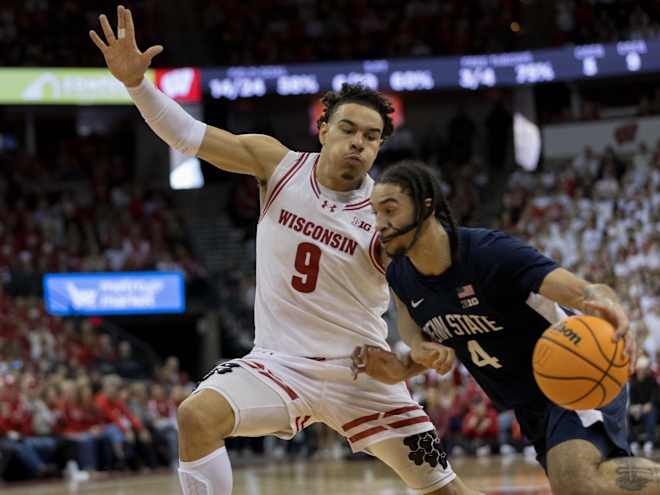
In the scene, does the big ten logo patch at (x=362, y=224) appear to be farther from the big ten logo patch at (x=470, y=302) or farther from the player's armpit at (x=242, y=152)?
the big ten logo patch at (x=470, y=302)

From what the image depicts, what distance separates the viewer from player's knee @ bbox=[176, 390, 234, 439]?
5.76 m

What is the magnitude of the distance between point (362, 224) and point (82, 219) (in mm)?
21510

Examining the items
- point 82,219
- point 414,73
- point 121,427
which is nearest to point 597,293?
point 121,427

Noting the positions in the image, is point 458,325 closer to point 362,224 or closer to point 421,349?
point 421,349

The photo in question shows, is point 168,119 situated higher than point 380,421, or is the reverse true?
point 168,119

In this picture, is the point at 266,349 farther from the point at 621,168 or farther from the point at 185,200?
the point at 185,200

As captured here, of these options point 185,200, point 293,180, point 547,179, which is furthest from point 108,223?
point 293,180

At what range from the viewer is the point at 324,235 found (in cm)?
630

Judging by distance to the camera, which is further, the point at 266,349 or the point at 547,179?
the point at 547,179

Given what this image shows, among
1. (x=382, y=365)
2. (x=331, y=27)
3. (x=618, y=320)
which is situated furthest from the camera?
(x=331, y=27)

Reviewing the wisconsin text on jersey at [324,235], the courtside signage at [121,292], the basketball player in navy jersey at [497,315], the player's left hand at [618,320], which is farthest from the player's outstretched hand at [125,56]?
the courtside signage at [121,292]

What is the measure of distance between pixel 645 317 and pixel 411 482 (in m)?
12.9

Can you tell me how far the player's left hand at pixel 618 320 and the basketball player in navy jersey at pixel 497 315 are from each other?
12.0 inches

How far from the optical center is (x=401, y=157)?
29.4 m
